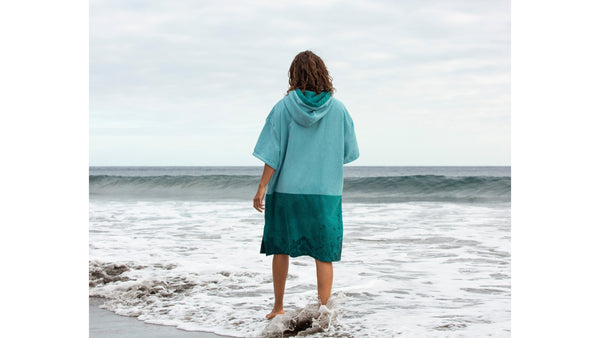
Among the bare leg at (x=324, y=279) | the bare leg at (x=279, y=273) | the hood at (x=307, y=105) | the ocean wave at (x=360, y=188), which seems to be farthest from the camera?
the ocean wave at (x=360, y=188)

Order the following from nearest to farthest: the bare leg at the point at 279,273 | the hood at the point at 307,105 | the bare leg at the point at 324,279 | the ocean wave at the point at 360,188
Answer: the hood at the point at 307,105 → the bare leg at the point at 324,279 → the bare leg at the point at 279,273 → the ocean wave at the point at 360,188

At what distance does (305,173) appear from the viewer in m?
3.07

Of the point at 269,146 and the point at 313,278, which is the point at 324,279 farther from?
the point at 313,278

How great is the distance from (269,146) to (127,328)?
138 cm

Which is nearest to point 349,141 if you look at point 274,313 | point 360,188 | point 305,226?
point 305,226

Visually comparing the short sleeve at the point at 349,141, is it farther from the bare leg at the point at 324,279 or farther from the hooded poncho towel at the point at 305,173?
the bare leg at the point at 324,279

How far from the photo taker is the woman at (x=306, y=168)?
10.0ft

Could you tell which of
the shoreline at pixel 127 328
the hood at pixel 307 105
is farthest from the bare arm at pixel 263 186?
the shoreline at pixel 127 328

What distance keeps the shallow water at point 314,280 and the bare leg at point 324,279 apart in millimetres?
61

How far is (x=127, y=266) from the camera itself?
16.0 feet

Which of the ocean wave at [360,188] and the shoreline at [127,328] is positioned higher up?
the ocean wave at [360,188]

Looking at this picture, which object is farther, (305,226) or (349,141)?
(349,141)

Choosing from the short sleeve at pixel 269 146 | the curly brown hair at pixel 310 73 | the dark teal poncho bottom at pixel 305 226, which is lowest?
the dark teal poncho bottom at pixel 305 226
